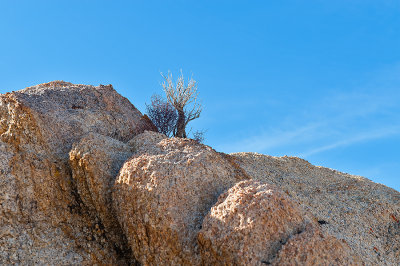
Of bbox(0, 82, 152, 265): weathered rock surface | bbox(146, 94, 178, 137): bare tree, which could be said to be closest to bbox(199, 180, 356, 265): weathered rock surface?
bbox(0, 82, 152, 265): weathered rock surface

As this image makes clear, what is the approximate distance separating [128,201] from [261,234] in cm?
135

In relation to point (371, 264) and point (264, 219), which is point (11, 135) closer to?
point (264, 219)

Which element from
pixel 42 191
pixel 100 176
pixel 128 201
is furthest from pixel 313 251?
pixel 42 191

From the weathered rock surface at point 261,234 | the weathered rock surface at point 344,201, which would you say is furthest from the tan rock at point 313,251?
the weathered rock surface at point 344,201

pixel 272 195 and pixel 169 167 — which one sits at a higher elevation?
pixel 169 167

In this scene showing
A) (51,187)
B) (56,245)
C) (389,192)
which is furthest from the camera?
(389,192)

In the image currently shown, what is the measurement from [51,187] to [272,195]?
2590mm

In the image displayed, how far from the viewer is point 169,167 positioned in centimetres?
362

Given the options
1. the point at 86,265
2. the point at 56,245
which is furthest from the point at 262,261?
the point at 56,245

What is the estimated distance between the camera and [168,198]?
339cm

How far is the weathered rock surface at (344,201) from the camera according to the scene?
5.29 meters

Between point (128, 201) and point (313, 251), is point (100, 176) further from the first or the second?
point (313, 251)

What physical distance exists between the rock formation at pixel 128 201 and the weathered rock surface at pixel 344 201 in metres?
0.08

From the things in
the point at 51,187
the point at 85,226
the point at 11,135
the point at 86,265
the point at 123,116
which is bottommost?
the point at 86,265
